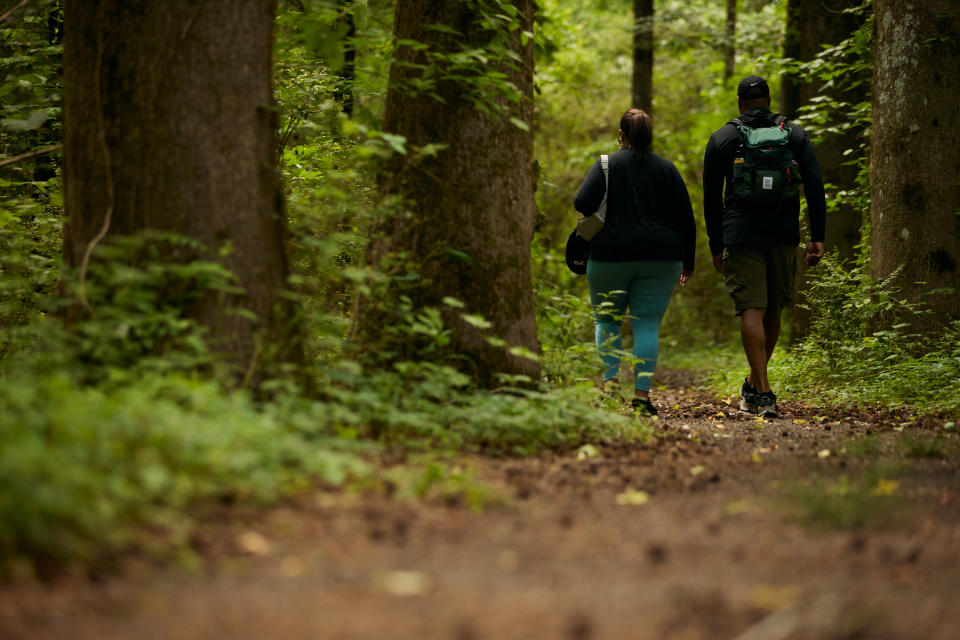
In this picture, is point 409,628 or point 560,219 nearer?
point 409,628

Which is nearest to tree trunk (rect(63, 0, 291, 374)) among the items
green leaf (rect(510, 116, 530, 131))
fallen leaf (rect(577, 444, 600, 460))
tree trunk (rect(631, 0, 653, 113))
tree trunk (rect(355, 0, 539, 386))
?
tree trunk (rect(355, 0, 539, 386))

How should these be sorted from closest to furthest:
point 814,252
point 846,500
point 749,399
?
point 846,500, point 814,252, point 749,399

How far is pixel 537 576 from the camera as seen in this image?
8.63ft

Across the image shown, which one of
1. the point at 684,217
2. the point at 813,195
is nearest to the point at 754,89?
the point at 813,195

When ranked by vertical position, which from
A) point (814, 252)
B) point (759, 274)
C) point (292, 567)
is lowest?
point (292, 567)

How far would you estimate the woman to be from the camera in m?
6.28

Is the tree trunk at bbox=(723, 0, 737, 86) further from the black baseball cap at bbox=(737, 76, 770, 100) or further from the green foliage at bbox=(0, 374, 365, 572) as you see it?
the green foliage at bbox=(0, 374, 365, 572)

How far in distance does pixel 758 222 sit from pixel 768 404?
152 centimetres

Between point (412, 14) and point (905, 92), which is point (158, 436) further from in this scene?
point (905, 92)

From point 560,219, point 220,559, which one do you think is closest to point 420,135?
point 220,559

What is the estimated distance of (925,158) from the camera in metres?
7.93

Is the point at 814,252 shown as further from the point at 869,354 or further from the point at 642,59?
the point at 642,59

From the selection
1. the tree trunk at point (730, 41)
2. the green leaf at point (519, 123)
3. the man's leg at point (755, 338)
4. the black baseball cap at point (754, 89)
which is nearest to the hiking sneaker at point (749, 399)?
the man's leg at point (755, 338)

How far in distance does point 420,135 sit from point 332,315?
49.8 inches
